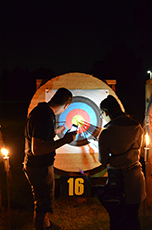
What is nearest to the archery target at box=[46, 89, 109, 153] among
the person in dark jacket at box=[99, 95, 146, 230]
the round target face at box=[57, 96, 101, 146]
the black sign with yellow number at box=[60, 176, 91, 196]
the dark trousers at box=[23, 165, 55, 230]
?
the round target face at box=[57, 96, 101, 146]

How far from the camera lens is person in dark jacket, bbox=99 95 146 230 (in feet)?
4.60

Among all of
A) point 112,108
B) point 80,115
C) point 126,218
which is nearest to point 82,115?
point 80,115

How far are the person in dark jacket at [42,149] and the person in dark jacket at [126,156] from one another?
314 millimetres

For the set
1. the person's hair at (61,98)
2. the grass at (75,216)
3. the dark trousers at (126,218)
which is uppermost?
the person's hair at (61,98)

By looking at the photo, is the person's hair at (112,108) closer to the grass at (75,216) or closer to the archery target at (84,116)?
the archery target at (84,116)

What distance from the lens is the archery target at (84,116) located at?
96.0 inches

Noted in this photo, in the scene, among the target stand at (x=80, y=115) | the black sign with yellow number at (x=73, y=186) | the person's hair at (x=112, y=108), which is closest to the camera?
the person's hair at (x=112, y=108)

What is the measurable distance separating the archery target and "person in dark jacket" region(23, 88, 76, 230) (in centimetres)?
72

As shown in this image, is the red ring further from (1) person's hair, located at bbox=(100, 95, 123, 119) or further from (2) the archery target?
(1) person's hair, located at bbox=(100, 95, 123, 119)

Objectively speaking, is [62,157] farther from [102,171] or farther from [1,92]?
[1,92]

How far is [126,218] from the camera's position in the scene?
145 cm

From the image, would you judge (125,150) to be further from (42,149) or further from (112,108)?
(42,149)

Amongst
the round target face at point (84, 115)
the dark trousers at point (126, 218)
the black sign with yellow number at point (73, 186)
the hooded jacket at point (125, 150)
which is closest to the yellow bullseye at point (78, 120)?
the round target face at point (84, 115)

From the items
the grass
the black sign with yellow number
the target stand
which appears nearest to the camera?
the grass
